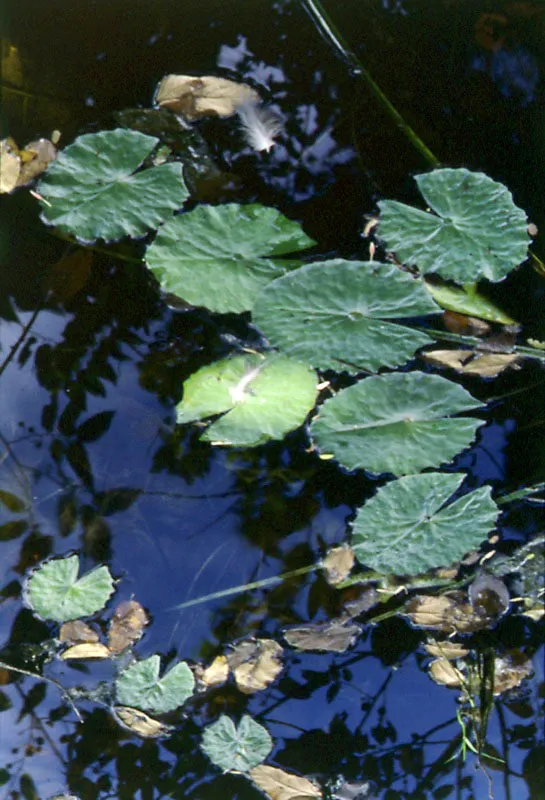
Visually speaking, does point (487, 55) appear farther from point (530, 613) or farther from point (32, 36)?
point (530, 613)

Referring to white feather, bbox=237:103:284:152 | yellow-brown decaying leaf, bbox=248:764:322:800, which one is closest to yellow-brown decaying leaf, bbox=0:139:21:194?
white feather, bbox=237:103:284:152

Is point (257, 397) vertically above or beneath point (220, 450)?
above

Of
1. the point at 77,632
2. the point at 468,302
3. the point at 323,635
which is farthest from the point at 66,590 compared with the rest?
the point at 468,302

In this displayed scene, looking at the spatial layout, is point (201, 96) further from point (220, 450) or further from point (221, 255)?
point (220, 450)

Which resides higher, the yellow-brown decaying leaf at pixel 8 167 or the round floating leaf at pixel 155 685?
the yellow-brown decaying leaf at pixel 8 167

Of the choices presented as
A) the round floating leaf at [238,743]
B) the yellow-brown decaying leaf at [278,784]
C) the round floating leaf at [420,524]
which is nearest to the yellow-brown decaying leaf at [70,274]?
the round floating leaf at [420,524]

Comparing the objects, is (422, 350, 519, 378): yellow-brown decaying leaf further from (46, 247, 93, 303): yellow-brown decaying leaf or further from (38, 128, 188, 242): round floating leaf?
(46, 247, 93, 303): yellow-brown decaying leaf

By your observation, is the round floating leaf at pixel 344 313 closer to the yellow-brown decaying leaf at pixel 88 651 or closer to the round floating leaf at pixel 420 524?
the round floating leaf at pixel 420 524
